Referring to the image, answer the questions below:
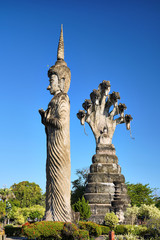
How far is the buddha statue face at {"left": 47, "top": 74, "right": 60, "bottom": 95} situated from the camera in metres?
14.4

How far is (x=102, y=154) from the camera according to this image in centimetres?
2533

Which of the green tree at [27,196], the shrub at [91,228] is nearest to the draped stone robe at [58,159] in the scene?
the shrub at [91,228]

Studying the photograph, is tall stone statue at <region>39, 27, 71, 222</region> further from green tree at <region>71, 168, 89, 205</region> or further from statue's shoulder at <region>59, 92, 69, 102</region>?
green tree at <region>71, 168, 89, 205</region>

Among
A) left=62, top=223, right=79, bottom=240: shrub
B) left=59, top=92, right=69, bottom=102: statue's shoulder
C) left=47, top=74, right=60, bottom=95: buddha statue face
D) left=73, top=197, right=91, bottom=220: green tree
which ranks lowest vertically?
left=62, top=223, right=79, bottom=240: shrub

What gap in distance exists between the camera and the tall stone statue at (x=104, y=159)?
22.4 meters

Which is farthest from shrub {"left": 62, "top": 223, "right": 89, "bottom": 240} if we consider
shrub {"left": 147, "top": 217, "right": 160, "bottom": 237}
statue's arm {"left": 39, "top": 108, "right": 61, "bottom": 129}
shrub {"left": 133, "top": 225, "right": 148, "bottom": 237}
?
statue's arm {"left": 39, "top": 108, "right": 61, "bottom": 129}

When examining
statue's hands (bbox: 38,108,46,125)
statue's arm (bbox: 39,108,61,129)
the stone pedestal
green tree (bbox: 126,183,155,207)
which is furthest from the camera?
green tree (bbox: 126,183,155,207)

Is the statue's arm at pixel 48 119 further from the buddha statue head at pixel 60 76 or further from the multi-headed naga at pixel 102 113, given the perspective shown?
the multi-headed naga at pixel 102 113

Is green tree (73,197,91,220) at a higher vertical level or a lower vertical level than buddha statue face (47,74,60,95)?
lower

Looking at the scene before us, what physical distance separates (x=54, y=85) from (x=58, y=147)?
3369 mm

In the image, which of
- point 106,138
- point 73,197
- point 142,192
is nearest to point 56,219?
point 106,138

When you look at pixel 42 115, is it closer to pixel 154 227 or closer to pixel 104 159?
pixel 154 227

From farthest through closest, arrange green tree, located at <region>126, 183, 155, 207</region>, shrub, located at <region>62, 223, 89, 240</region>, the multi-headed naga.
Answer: green tree, located at <region>126, 183, 155, 207</region>, the multi-headed naga, shrub, located at <region>62, 223, 89, 240</region>

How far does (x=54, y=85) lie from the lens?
1446cm
